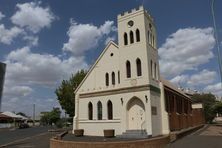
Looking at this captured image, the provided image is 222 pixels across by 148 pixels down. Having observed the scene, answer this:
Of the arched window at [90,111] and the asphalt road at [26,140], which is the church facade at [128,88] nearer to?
the arched window at [90,111]

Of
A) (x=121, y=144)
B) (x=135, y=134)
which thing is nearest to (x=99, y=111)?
(x=135, y=134)

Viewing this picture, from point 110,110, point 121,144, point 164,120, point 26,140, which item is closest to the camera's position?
point 121,144

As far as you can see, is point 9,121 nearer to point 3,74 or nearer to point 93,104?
point 93,104

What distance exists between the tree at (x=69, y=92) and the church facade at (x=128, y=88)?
18800 millimetres

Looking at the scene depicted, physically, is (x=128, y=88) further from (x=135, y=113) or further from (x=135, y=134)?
(x=135, y=134)

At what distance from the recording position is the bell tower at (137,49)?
27.3 m

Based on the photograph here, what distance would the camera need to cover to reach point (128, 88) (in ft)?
91.0

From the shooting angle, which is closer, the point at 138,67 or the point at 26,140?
the point at 138,67

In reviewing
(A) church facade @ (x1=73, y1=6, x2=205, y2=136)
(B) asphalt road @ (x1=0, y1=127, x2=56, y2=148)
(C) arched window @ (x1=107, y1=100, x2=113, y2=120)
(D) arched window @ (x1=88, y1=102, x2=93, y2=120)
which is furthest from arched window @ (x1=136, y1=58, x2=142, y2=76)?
(B) asphalt road @ (x1=0, y1=127, x2=56, y2=148)

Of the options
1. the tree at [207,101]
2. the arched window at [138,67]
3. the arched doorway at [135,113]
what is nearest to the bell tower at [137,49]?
the arched window at [138,67]

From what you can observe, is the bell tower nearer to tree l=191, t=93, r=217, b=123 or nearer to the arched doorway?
the arched doorway

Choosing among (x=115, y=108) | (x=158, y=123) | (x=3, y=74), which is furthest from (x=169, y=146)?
(x=3, y=74)

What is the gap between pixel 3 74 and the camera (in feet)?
45.5

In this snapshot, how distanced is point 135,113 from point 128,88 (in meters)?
2.82
